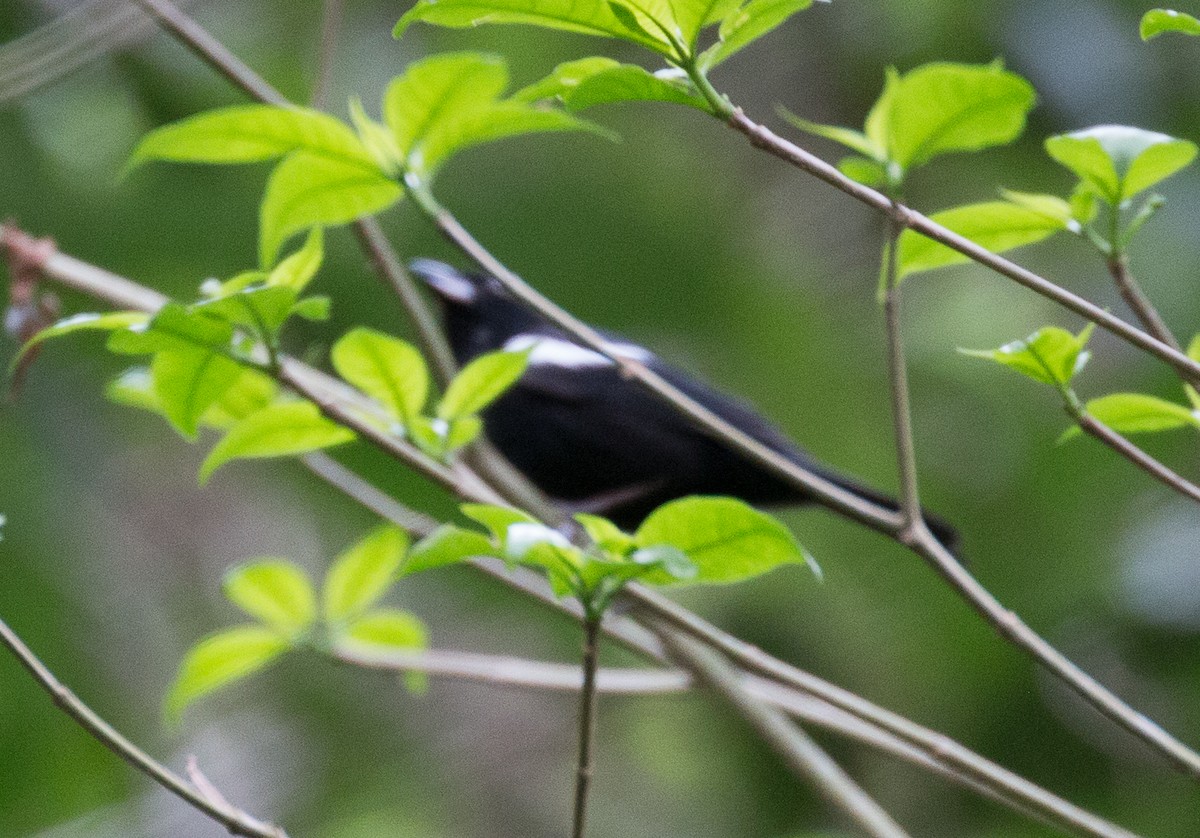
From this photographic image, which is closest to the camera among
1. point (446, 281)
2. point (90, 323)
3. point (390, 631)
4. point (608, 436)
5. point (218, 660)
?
point (90, 323)

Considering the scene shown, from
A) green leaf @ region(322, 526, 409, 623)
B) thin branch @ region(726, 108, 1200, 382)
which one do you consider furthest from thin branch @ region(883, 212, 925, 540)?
green leaf @ region(322, 526, 409, 623)

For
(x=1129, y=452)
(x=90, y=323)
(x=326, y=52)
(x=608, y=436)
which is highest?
(x=326, y=52)

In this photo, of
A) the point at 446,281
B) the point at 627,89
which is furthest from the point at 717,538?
the point at 446,281

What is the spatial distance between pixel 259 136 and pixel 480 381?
33cm

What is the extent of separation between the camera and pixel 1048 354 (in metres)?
1.17

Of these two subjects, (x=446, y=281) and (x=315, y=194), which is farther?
(x=446, y=281)

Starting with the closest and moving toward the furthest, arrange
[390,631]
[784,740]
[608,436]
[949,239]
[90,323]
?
[949,239] < [90,323] < [784,740] < [390,631] < [608,436]

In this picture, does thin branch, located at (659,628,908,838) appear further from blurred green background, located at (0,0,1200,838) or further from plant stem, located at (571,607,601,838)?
blurred green background, located at (0,0,1200,838)

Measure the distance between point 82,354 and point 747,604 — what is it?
1.79 metres

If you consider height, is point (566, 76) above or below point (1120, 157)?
above

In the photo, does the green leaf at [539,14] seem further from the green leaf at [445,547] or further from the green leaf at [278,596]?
the green leaf at [278,596]

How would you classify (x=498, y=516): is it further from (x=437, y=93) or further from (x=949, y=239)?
(x=437, y=93)

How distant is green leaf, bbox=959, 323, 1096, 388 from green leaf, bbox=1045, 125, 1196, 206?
0.43 ft

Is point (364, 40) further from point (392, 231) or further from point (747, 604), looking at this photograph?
point (747, 604)
